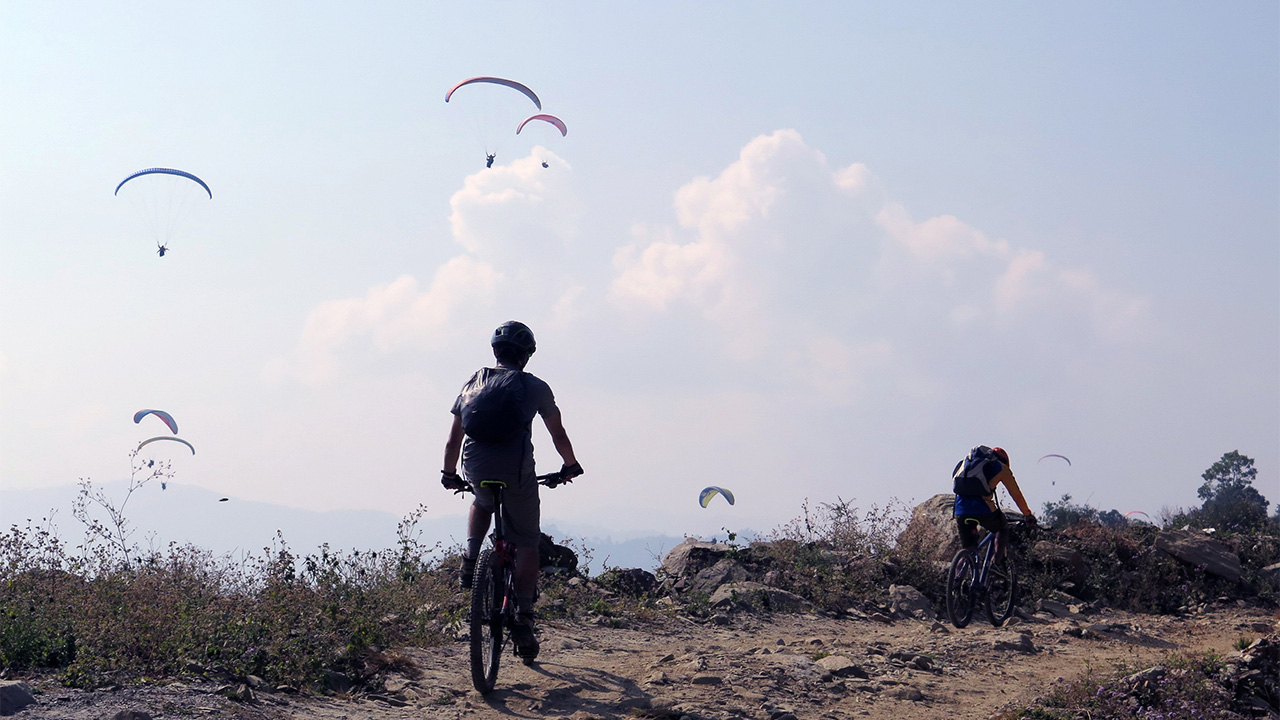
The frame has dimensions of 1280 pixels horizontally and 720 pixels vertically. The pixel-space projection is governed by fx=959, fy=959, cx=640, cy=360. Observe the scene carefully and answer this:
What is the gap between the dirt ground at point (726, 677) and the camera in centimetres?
582

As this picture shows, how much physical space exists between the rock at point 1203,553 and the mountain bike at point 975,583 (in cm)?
471

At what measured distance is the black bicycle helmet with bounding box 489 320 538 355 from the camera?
6.55 meters

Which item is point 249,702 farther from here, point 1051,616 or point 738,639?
point 1051,616

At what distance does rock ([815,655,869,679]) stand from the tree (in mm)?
13737

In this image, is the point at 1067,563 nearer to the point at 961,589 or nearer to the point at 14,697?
the point at 961,589

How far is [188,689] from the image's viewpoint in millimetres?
5715

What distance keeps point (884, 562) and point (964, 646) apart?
368 centimetres

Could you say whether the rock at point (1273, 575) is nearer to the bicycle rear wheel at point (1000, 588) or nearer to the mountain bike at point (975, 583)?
the bicycle rear wheel at point (1000, 588)

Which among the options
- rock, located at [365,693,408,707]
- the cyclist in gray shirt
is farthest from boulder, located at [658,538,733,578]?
rock, located at [365,693,408,707]

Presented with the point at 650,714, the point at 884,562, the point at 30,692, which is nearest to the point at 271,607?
the point at 30,692

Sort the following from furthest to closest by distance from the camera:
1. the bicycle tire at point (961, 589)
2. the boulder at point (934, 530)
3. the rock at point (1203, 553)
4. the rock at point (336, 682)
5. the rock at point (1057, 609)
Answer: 1. the rock at point (1203, 553)
2. the boulder at point (934, 530)
3. the rock at point (1057, 609)
4. the bicycle tire at point (961, 589)
5. the rock at point (336, 682)

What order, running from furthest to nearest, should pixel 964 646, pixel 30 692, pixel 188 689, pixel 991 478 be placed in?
pixel 991 478 → pixel 964 646 → pixel 188 689 → pixel 30 692

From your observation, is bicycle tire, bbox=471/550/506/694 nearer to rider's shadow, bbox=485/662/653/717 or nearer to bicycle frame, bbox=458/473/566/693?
bicycle frame, bbox=458/473/566/693

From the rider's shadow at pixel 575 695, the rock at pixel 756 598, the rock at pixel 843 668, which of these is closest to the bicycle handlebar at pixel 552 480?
the rider's shadow at pixel 575 695
